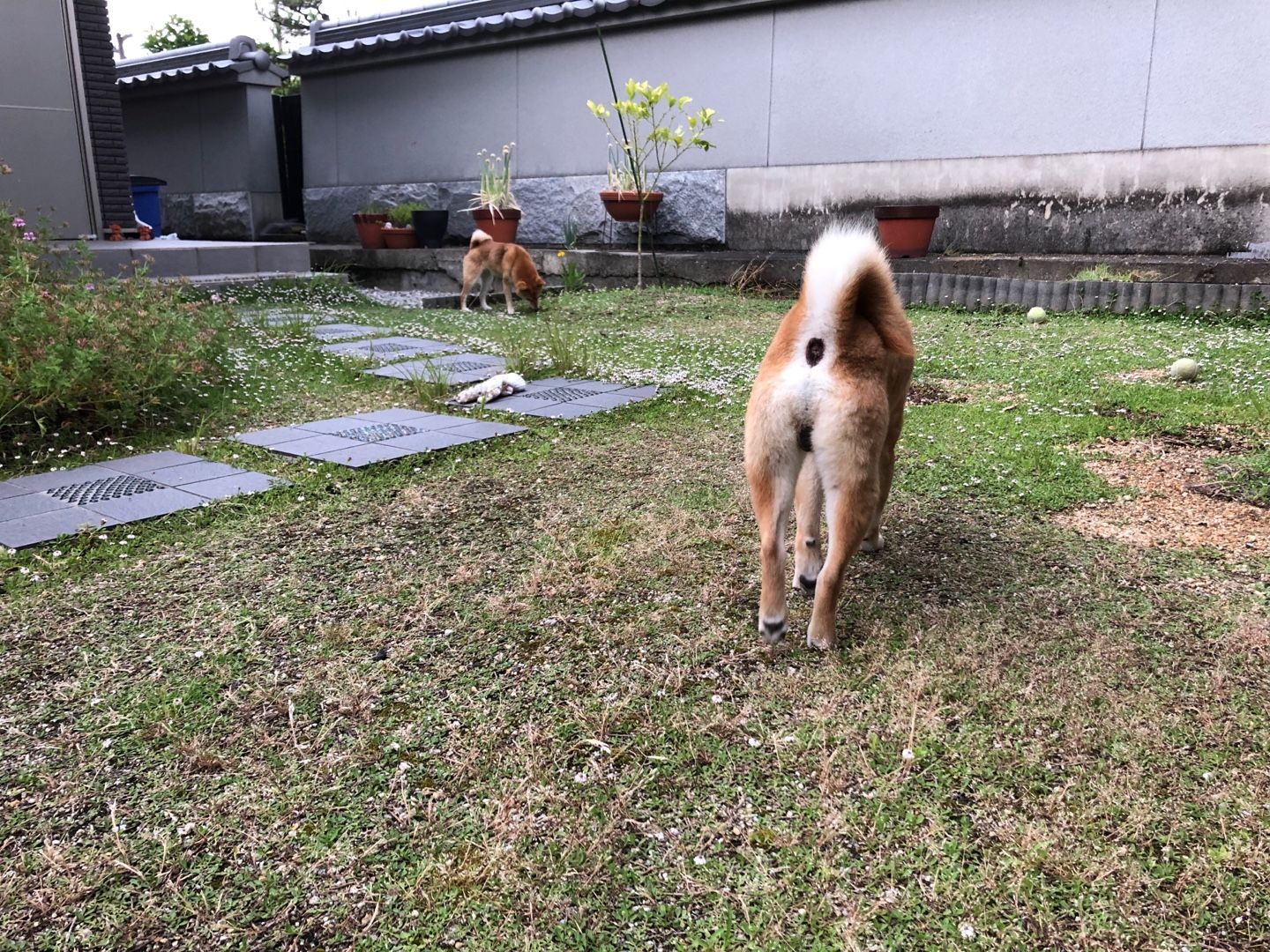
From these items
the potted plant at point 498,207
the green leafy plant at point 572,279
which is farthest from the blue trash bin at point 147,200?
the green leafy plant at point 572,279

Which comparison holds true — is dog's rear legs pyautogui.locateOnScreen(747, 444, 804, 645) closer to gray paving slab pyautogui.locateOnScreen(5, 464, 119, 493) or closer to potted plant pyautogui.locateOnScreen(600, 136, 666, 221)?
gray paving slab pyautogui.locateOnScreen(5, 464, 119, 493)

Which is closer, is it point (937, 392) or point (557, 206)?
point (937, 392)

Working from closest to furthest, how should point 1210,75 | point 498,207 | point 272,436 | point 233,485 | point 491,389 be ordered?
point 233,485, point 272,436, point 491,389, point 1210,75, point 498,207

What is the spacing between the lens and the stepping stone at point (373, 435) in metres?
3.98

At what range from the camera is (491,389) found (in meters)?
5.05

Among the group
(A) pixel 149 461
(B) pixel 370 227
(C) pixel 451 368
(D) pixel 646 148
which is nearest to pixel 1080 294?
(C) pixel 451 368

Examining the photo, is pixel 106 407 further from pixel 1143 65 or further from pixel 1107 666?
pixel 1143 65

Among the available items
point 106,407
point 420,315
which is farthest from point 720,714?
point 420,315

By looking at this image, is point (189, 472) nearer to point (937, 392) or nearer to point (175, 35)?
point (937, 392)

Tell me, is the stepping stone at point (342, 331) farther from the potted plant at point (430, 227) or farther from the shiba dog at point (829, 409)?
the shiba dog at point (829, 409)

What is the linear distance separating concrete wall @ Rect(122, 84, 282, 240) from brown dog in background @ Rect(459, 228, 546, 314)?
7.47 metres

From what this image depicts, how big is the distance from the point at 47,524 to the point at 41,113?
23.7ft

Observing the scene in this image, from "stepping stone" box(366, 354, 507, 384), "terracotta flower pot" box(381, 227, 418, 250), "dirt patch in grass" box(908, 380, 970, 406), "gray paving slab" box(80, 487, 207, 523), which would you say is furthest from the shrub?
"terracotta flower pot" box(381, 227, 418, 250)

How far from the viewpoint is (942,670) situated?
2.20 meters
